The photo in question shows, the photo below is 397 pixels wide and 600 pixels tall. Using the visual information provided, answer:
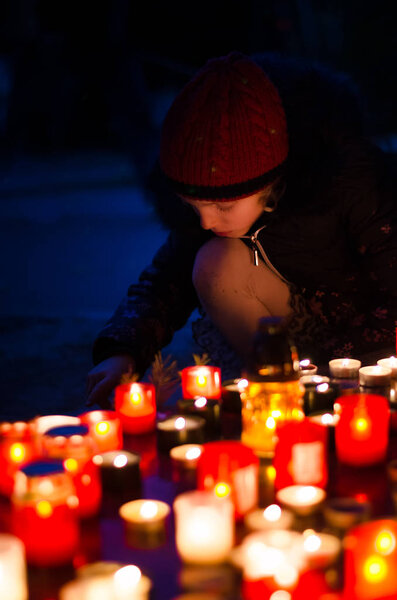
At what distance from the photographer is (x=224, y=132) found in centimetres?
157

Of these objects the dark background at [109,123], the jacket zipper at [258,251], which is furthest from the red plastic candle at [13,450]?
the dark background at [109,123]

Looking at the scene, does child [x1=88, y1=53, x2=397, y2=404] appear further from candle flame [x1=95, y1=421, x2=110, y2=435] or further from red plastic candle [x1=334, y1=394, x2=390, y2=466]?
red plastic candle [x1=334, y1=394, x2=390, y2=466]

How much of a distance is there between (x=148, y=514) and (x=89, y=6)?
14.2 feet

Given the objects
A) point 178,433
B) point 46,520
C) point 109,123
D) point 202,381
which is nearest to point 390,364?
point 202,381

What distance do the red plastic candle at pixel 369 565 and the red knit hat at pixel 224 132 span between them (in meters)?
0.92

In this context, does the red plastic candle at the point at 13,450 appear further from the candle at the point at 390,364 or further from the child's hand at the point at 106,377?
the candle at the point at 390,364

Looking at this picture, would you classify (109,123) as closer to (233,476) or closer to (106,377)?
(106,377)

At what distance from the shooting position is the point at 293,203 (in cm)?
189

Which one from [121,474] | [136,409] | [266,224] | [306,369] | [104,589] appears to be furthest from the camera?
[266,224]

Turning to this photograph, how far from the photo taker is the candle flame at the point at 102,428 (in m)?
1.28

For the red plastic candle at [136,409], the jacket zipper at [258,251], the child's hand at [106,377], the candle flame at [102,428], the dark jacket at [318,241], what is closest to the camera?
the candle flame at [102,428]

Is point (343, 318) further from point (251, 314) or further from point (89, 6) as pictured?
point (89, 6)

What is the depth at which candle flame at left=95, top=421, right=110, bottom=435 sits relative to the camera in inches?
50.5

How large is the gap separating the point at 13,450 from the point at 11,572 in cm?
36
